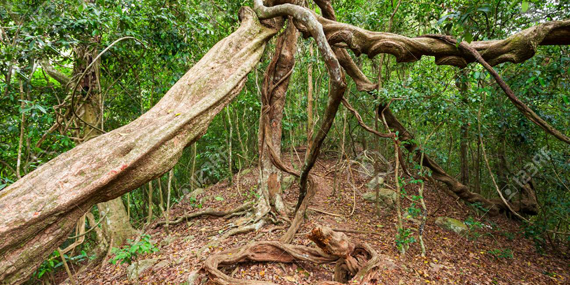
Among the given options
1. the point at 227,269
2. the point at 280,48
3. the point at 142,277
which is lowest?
the point at 142,277

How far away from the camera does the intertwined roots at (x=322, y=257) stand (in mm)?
2531

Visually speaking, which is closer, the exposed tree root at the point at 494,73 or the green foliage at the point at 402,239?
the exposed tree root at the point at 494,73

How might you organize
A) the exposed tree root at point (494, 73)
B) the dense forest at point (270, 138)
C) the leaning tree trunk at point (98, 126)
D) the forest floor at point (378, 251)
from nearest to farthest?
the dense forest at point (270, 138) < the exposed tree root at point (494, 73) < the forest floor at point (378, 251) < the leaning tree trunk at point (98, 126)

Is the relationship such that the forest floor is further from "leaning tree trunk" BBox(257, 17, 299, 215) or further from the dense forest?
"leaning tree trunk" BBox(257, 17, 299, 215)

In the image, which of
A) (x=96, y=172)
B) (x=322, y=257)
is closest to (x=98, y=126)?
(x=96, y=172)

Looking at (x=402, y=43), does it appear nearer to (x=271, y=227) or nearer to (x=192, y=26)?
(x=192, y=26)

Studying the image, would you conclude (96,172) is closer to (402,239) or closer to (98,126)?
(402,239)

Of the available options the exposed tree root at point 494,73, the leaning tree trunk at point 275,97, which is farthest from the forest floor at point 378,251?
the exposed tree root at point 494,73

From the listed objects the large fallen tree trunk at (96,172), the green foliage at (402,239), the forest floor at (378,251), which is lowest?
the forest floor at (378,251)

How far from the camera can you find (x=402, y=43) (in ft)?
9.79

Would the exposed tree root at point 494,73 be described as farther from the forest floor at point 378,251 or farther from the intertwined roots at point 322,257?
the forest floor at point 378,251

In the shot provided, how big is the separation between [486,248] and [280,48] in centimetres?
510

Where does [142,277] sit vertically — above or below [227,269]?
below

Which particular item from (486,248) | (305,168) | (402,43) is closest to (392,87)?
(402,43)
